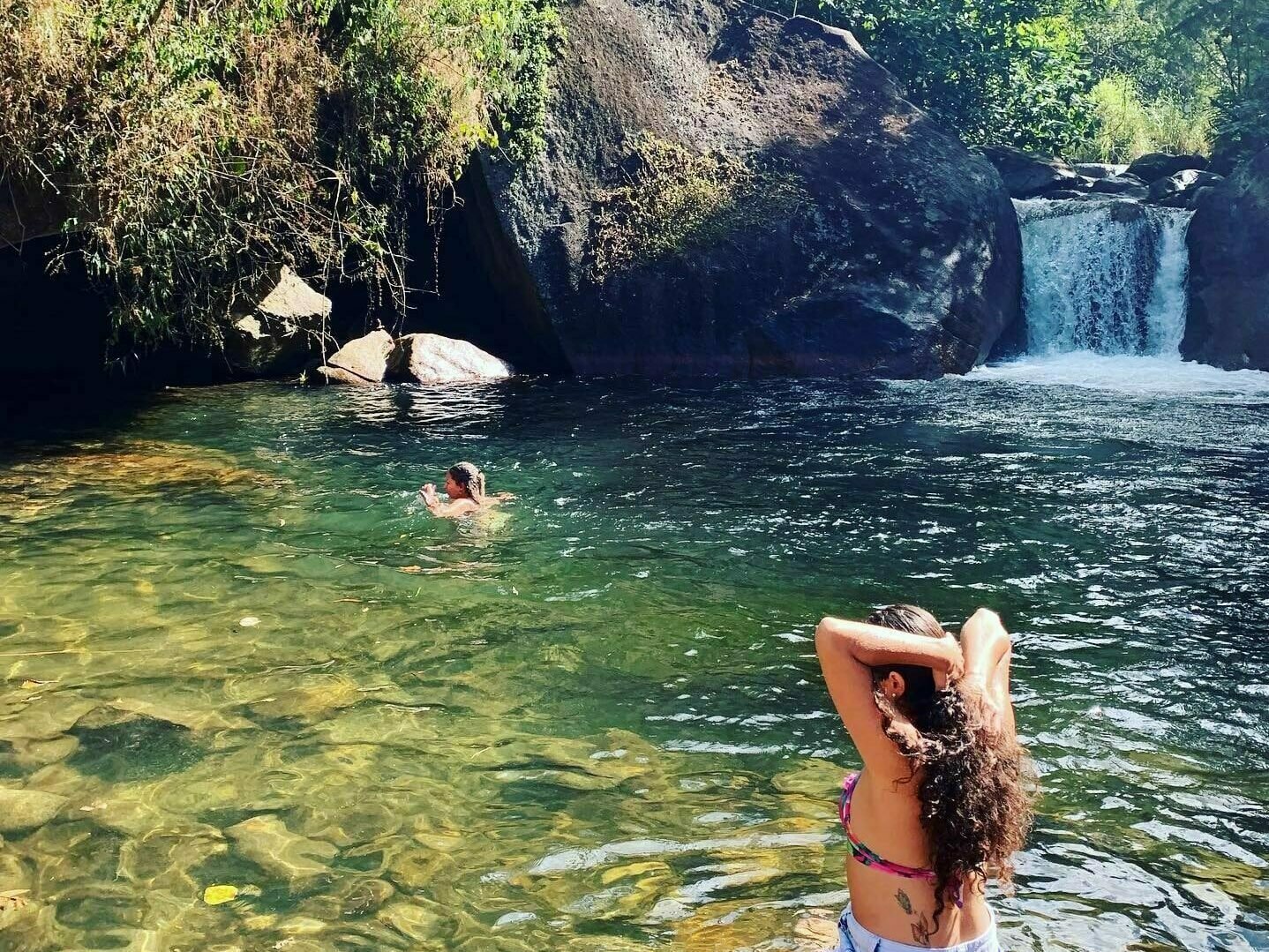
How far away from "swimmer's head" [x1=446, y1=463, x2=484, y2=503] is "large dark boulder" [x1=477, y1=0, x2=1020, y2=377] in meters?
10.2

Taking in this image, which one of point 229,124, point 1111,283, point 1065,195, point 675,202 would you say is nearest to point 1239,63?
point 1065,195

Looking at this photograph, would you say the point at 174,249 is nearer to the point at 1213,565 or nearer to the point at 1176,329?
the point at 1213,565

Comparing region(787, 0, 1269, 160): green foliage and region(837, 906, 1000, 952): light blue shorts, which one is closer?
region(837, 906, 1000, 952): light blue shorts

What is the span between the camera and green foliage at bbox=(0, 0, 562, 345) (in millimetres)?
11125

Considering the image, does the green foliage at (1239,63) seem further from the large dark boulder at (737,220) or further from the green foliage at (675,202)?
the green foliage at (675,202)

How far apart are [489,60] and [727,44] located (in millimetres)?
7003

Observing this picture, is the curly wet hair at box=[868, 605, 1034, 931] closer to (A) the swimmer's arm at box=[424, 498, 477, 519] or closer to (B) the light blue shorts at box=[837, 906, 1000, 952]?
(B) the light blue shorts at box=[837, 906, 1000, 952]

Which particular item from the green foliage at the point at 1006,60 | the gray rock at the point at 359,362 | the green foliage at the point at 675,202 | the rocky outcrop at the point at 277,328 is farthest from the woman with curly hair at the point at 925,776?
the green foliage at the point at 1006,60

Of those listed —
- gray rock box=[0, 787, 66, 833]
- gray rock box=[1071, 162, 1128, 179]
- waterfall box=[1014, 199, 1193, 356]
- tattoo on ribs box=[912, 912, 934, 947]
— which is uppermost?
gray rock box=[1071, 162, 1128, 179]

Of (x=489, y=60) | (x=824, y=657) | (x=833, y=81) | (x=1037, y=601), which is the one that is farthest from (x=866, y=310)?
(x=824, y=657)

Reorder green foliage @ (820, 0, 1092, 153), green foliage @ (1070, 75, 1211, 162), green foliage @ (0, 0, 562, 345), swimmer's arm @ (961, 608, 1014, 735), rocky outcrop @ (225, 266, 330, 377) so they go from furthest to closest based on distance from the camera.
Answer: green foliage @ (1070, 75, 1211, 162) → green foliage @ (820, 0, 1092, 153) → rocky outcrop @ (225, 266, 330, 377) → green foliage @ (0, 0, 562, 345) → swimmer's arm @ (961, 608, 1014, 735)

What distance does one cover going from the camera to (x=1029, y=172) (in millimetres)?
26141

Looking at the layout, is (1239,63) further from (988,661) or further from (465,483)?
(988,661)

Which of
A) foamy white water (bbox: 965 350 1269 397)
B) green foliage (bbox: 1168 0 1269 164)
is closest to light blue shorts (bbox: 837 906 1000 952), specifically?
foamy white water (bbox: 965 350 1269 397)
